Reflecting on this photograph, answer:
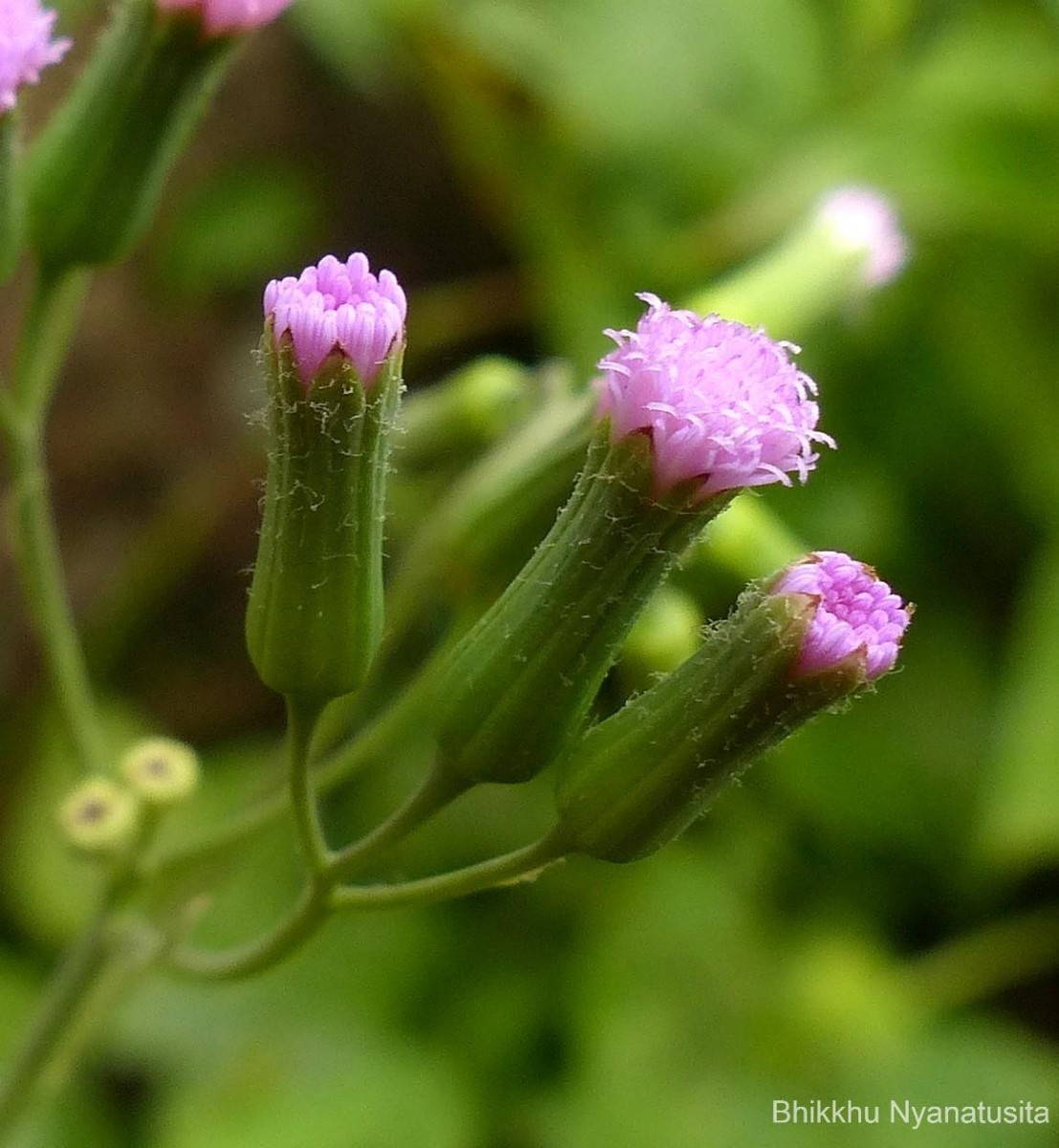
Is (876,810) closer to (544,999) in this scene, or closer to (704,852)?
(704,852)

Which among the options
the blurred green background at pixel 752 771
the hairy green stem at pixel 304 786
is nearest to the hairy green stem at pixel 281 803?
the hairy green stem at pixel 304 786

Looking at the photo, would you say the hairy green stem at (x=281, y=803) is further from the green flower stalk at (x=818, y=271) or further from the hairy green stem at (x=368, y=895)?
the green flower stalk at (x=818, y=271)

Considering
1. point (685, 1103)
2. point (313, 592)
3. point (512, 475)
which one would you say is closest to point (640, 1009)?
point (685, 1103)

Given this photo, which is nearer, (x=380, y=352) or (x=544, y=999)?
(x=380, y=352)

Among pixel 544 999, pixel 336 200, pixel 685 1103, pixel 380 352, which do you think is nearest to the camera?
pixel 380 352

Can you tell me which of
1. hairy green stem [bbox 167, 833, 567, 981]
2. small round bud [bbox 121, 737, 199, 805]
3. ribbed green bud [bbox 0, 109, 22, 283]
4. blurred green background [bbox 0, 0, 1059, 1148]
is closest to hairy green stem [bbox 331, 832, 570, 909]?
hairy green stem [bbox 167, 833, 567, 981]

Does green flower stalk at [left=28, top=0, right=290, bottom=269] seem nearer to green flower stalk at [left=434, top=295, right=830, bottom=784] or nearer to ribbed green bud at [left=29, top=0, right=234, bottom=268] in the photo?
ribbed green bud at [left=29, top=0, right=234, bottom=268]

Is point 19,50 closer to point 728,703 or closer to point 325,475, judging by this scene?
point 325,475
